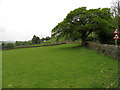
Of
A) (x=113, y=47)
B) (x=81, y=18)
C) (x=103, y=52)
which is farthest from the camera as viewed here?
(x=81, y=18)

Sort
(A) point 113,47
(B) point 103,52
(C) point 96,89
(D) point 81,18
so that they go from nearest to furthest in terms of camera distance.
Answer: (C) point 96,89 < (A) point 113,47 < (B) point 103,52 < (D) point 81,18

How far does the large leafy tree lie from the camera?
18344mm

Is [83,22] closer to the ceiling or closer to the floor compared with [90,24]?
closer to the ceiling

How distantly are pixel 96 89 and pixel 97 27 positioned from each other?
53.3 feet

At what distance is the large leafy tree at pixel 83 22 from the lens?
60.2 ft

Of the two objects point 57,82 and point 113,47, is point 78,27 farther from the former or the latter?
point 57,82

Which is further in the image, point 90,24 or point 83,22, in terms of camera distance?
point 83,22

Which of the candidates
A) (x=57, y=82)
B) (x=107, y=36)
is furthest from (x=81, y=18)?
(x=57, y=82)

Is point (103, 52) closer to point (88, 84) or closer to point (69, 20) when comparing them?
point (88, 84)

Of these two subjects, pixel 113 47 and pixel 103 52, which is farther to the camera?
pixel 103 52

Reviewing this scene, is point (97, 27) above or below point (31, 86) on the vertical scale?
above

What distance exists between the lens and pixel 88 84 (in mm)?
4008

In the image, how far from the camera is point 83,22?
812 inches

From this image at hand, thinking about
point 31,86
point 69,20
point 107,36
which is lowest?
point 31,86
